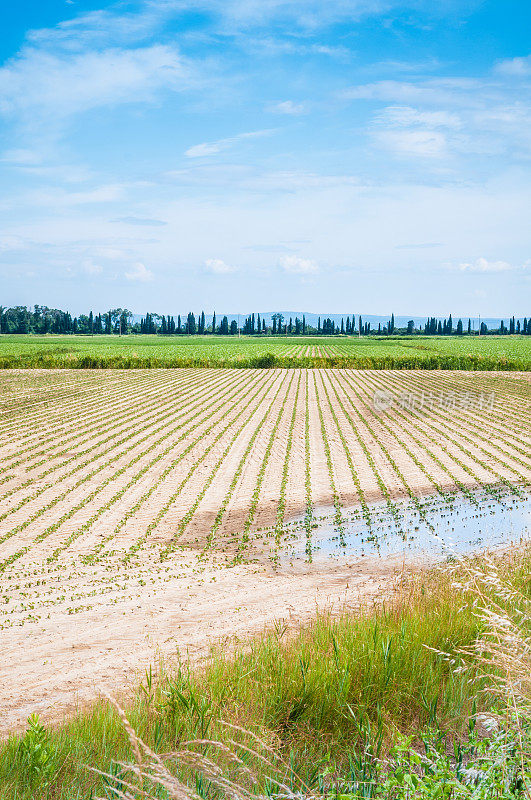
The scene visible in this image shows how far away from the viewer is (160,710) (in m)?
5.17

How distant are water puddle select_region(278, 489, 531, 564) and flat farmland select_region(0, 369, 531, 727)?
278mm

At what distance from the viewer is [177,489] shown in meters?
16.7

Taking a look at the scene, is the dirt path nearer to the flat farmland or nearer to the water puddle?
the flat farmland

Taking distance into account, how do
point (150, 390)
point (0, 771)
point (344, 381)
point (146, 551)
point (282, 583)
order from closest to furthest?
1. point (0, 771)
2. point (282, 583)
3. point (146, 551)
4. point (150, 390)
5. point (344, 381)

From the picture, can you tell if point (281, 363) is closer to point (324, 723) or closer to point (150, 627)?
point (150, 627)

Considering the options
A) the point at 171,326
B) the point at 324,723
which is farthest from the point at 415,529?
the point at 171,326

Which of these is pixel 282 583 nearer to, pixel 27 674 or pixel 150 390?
pixel 27 674

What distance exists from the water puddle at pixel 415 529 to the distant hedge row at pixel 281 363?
40.2 metres

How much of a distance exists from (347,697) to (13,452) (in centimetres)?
1848

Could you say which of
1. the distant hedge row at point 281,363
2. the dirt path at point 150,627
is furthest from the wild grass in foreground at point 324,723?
the distant hedge row at point 281,363

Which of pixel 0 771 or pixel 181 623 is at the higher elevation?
pixel 0 771

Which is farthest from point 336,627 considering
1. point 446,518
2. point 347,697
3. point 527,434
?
point 527,434

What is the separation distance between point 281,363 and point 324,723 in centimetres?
5119

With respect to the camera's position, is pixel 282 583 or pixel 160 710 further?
pixel 282 583
